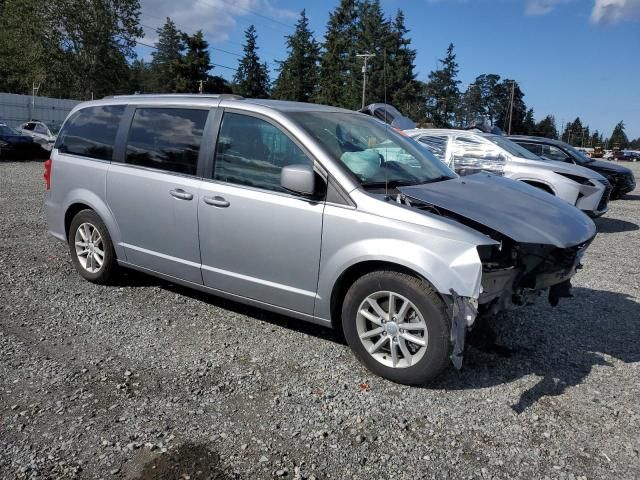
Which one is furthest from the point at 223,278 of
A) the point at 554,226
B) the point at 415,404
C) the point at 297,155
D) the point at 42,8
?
the point at 42,8

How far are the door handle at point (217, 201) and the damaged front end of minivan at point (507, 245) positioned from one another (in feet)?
4.39

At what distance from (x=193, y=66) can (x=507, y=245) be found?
65.1 meters

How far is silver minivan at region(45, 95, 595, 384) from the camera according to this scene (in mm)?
3191

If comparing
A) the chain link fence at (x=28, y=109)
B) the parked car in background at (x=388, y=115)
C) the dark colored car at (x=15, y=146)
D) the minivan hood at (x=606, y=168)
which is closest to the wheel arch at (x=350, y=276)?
the parked car in background at (x=388, y=115)

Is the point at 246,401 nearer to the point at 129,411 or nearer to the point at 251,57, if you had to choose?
the point at 129,411

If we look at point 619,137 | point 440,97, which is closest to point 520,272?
point 440,97

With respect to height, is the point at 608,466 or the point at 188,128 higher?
the point at 188,128

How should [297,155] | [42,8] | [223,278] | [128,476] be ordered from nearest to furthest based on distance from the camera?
[128,476], [297,155], [223,278], [42,8]

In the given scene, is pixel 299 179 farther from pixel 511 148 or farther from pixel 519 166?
pixel 511 148

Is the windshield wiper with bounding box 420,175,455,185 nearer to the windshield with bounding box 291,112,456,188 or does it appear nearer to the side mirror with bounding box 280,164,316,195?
the windshield with bounding box 291,112,456,188

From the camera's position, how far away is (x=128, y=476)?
2471mm

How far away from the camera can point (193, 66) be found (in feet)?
205

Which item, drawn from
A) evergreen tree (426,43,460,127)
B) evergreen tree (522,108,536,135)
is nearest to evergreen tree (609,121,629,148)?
evergreen tree (522,108,536,135)

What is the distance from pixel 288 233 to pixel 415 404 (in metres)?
1.42
